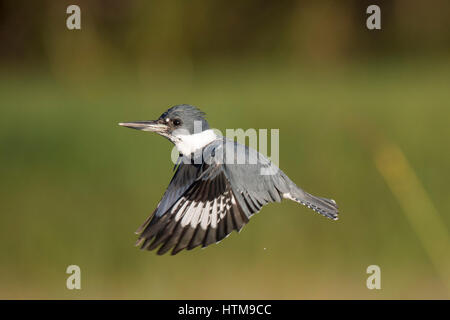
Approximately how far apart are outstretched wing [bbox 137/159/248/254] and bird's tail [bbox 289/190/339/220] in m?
0.36

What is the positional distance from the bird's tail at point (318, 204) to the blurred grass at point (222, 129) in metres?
1.35

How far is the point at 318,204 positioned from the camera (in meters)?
2.46

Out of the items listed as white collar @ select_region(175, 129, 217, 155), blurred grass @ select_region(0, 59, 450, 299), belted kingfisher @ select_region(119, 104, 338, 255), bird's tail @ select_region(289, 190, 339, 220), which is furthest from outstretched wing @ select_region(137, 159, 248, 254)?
blurred grass @ select_region(0, 59, 450, 299)

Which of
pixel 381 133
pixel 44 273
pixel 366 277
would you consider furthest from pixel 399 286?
pixel 381 133

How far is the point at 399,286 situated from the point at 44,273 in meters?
1.91

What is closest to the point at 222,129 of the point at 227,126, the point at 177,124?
the point at 227,126

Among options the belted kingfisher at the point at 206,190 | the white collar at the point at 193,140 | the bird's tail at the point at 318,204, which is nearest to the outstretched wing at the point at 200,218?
the belted kingfisher at the point at 206,190

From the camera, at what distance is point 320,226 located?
4562mm

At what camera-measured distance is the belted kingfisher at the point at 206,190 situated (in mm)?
1991

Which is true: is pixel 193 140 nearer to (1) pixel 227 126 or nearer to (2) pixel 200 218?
(2) pixel 200 218

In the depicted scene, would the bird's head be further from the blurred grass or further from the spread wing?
the blurred grass

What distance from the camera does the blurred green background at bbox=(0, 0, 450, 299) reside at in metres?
4.19

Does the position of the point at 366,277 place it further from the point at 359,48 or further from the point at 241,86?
the point at 359,48

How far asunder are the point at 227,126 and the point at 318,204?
3.62 meters
